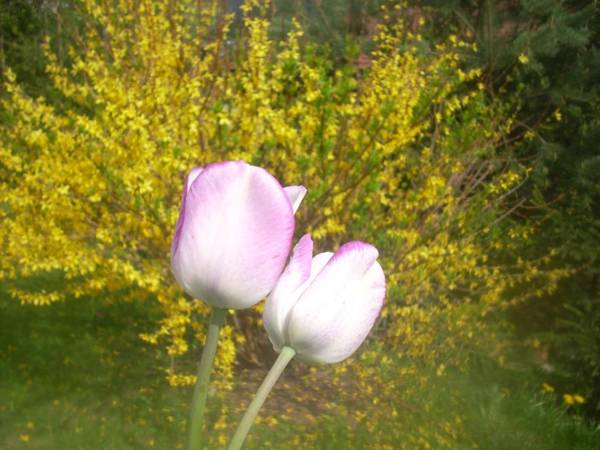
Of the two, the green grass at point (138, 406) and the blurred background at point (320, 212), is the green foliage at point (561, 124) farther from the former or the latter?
the green grass at point (138, 406)

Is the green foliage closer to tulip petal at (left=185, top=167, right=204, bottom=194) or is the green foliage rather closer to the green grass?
the green grass

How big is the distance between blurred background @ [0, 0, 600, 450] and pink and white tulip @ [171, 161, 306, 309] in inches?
88.6

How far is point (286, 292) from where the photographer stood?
624mm

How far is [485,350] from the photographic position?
210 inches

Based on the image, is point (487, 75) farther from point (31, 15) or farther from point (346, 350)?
point (31, 15)

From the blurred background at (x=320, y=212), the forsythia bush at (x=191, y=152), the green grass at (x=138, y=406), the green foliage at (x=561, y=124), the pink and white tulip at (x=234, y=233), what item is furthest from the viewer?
the green foliage at (x=561, y=124)

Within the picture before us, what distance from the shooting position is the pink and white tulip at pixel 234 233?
581mm

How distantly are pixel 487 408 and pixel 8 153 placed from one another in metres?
3.05

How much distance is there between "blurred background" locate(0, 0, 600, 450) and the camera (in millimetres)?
3330

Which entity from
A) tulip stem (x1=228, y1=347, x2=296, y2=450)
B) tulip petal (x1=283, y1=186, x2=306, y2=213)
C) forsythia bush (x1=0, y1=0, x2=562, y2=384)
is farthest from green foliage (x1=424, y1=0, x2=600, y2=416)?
tulip stem (x1=228, y1=347, x2=296, y2=450)

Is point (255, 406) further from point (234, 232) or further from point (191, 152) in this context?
point (191, 152)

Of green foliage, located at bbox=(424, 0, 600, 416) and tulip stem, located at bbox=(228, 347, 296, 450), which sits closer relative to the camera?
tulip stem, located at bbox=(228, 347, 296, 450)

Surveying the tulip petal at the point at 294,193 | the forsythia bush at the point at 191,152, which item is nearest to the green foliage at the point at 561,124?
the forsythia bush at the point at 191,152

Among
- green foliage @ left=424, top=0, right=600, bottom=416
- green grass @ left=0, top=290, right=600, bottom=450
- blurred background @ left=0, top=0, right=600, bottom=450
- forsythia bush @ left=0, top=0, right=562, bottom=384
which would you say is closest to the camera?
forsythia bush @ left=0, top=0, right=562, bottom=384
